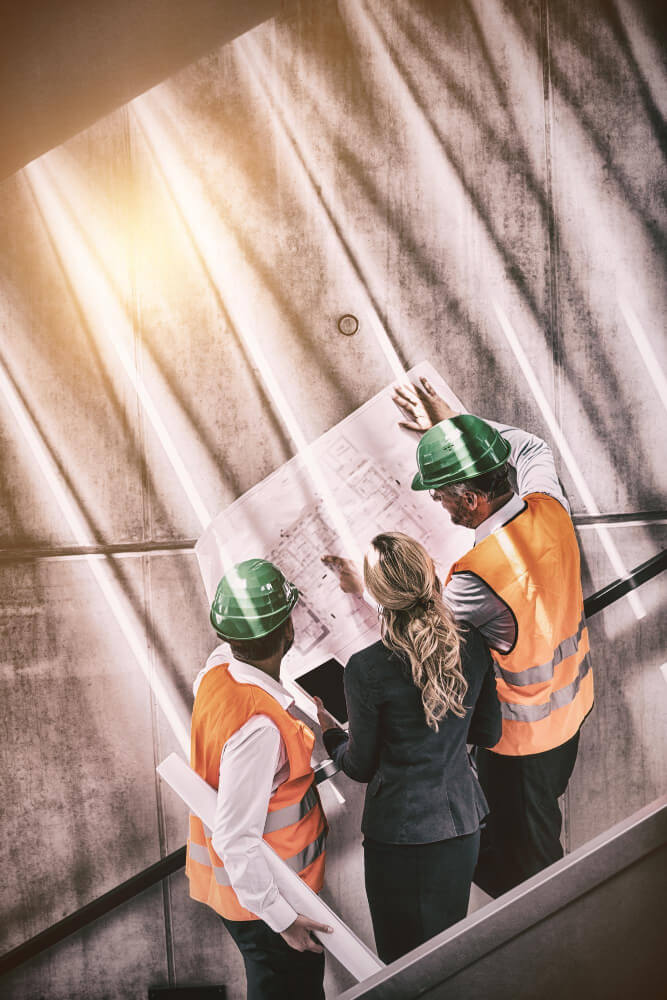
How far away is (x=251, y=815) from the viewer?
6.63ft

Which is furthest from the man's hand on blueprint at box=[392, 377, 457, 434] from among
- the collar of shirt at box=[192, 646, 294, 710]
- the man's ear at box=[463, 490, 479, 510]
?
the collar of shirt at box=[192, 646, 294, 710]

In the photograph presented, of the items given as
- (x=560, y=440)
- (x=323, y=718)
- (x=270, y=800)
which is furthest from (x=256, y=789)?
(x=560, y=440)

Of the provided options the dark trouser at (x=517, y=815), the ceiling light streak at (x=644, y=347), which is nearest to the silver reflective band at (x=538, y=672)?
the dark trouser at (x=517, y=815)

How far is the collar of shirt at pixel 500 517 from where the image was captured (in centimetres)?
223

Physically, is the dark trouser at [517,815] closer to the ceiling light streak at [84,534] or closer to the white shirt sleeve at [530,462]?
the white shirt sleeve at [530,462]

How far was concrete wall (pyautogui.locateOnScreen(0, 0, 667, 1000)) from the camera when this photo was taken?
228 centimetres

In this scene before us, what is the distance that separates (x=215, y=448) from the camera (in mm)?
2305

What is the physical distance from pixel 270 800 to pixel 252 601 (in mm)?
703

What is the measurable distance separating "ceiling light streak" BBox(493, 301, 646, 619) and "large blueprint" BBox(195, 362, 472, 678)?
1.20 feet

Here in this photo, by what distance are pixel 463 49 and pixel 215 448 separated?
1850mm

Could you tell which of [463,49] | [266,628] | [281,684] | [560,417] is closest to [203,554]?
[266,628]

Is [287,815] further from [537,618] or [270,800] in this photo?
[537,618]

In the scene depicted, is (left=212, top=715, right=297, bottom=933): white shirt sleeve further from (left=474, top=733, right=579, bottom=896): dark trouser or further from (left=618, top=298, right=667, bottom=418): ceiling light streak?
(left=618, top=298, right=667, bottom=418): ceiling light streak

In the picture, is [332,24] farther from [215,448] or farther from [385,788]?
[385,788]
